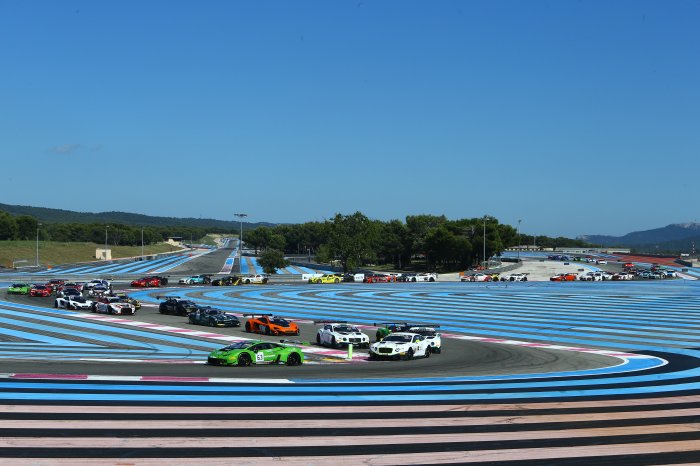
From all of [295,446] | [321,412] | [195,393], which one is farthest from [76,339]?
[295,446]

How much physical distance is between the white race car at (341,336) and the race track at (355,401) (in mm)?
3607

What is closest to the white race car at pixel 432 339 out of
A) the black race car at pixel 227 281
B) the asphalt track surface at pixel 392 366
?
the asphalt track surface at pixel 392 366

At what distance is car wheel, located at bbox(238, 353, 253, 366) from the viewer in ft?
87.5

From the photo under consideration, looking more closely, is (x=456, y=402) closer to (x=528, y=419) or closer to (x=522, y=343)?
(x=528, y=419)

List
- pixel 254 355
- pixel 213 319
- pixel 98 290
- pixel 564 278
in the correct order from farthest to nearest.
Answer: pixel 564 278 < pixel 98 290 < pixel 213 319 < pixel 254 355

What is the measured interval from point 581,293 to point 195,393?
2602 inches

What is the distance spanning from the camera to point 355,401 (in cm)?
1950

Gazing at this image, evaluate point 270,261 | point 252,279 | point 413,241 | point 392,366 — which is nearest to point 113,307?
point 392,366

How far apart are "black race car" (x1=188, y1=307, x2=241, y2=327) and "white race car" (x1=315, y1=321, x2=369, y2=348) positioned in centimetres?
915

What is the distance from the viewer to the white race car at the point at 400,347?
98.4 ft

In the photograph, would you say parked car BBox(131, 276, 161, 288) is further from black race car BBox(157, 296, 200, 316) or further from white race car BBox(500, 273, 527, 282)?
white race car BBox(500, 273, 527, 282)

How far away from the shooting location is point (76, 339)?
3544cm

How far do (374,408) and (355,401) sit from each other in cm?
106

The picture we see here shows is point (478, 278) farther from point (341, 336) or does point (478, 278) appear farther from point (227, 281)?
point (341, 336)
